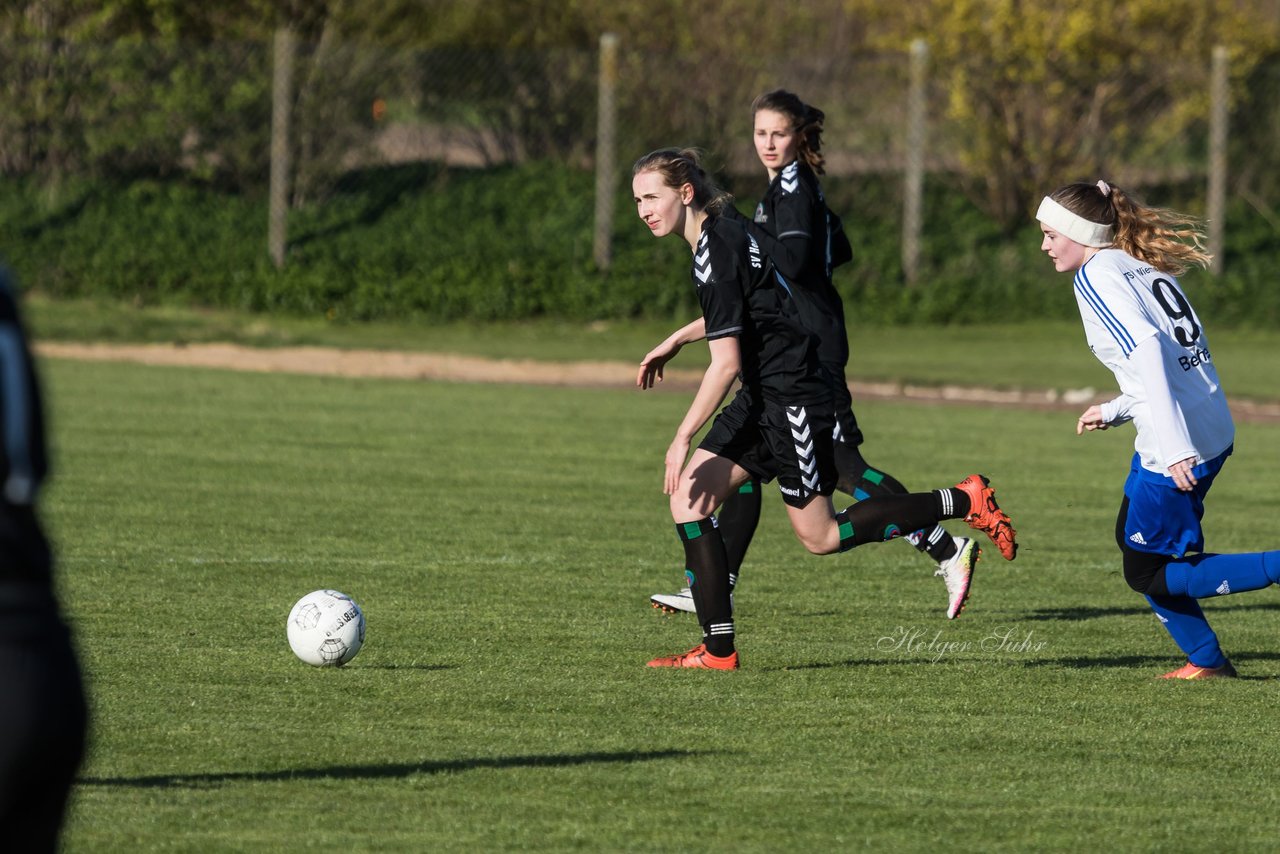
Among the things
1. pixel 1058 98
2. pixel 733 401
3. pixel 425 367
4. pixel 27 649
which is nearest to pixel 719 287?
pixel 733 401

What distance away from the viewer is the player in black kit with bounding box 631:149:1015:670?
22.3ft

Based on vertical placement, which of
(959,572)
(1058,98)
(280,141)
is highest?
(1058,98)

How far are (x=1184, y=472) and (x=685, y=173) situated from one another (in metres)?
1.95

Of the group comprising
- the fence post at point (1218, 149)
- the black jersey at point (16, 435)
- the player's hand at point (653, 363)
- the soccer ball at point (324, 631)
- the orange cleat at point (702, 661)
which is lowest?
the orange cleat at point (702, 661)

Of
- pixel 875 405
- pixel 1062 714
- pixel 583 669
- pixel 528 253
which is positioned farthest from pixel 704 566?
pixel 528 253

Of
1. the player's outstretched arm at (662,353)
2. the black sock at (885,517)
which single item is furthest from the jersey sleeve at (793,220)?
the black sock at (885,517)

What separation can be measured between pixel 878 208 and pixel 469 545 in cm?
1664

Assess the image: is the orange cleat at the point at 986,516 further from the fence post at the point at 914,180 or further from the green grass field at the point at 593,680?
the fence post at the point at 914,180

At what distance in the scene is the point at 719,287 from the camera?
22.1 feet

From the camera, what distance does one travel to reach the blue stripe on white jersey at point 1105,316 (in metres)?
6.52

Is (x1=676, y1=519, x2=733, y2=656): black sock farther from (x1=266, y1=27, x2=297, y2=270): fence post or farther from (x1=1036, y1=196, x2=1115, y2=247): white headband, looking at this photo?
(x1=266, y1=27, x2=297, y2=270): fence post

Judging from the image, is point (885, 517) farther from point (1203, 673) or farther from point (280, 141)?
point (280, 141)

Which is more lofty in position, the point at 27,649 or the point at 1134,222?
the point at 1134,222

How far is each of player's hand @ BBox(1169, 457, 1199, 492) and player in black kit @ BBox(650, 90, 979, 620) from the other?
1375mm
